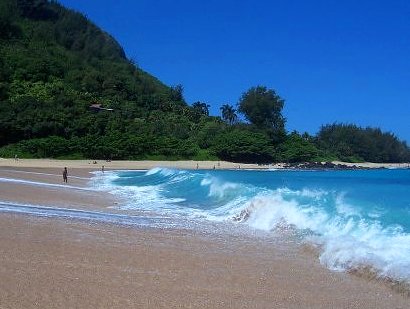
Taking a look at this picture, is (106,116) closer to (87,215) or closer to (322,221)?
(87,215)

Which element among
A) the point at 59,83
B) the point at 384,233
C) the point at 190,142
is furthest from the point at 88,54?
the point at 384,233

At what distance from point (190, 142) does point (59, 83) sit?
1169 inches

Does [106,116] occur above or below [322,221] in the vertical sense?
above

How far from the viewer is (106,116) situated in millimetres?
86562

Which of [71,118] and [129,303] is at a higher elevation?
[71,118]

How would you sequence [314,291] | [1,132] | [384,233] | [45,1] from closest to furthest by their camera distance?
[314,291]
[384,233]
[1,132]
[45,1]

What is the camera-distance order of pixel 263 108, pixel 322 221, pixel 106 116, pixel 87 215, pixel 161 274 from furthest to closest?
pixel 263 108, pixel 106 116, pixel 87 215, pixel 322 221, pixel 161 274

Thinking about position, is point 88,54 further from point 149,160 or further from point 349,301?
point 349,301

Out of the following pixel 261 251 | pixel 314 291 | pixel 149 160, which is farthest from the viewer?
pixel 149 160

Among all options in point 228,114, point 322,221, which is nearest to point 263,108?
point 228,114

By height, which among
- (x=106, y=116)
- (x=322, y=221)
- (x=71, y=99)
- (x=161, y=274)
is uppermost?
(x=71, y=99)

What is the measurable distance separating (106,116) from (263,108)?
41751 mm

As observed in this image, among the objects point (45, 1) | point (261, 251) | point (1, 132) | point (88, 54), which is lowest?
point (261, 251)

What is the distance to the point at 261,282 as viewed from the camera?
7.55 meters
